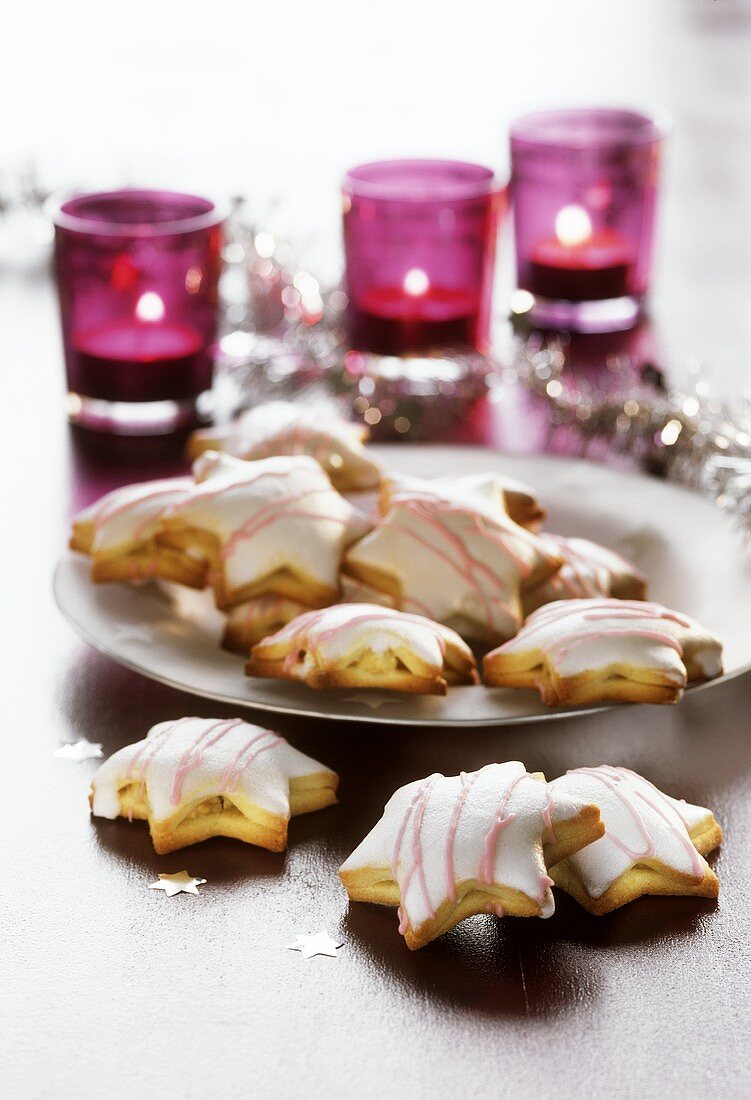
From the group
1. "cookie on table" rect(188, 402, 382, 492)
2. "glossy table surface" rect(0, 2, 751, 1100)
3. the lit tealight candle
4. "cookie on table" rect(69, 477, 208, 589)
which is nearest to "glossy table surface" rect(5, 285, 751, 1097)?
"glossy table surface" rect(0, 2, 751, 1100)

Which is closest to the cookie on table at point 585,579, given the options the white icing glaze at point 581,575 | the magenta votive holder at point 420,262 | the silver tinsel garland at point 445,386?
the white icing glaze at point 581,575

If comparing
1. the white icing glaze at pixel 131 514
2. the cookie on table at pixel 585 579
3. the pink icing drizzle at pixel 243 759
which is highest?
the white icing glaze at pixel 131 514

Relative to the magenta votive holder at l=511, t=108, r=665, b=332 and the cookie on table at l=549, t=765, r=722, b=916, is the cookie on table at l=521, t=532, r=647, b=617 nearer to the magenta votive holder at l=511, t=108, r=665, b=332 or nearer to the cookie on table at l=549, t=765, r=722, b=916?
the cookie on table at l=549, t=765, r=722, b=916

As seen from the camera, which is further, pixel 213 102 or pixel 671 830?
pixel 213 102

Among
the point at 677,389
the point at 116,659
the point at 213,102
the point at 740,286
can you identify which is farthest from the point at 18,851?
the point at 213,102

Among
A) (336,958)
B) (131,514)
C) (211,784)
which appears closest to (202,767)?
(211,784)

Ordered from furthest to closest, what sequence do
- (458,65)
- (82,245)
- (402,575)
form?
(458,65) → (82,245) → (402,575)

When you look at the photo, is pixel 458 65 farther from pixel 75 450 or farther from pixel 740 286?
pixel 75 450

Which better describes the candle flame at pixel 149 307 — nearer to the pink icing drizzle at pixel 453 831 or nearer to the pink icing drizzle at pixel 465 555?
the pink icing drizzle at pixel 465 555
